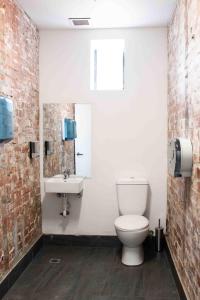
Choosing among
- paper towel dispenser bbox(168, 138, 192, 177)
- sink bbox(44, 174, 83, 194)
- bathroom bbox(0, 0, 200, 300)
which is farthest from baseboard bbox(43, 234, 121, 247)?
Result: paper towel dispenser bbox(168, 138, 192, 177)

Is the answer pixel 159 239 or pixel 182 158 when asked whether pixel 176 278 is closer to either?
pixel 159 239

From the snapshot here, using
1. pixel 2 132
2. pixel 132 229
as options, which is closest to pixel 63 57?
pixel 2 132

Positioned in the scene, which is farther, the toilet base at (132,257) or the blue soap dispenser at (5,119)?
the toilet base at (132,257)

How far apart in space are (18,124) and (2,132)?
70 centimetres

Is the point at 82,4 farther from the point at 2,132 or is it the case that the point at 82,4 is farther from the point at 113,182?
the point at 113,182

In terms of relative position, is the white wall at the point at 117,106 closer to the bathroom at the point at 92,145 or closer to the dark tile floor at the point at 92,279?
the bathroom at the point at 92,145

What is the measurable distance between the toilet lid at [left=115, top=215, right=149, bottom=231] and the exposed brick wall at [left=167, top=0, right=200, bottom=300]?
0.30m

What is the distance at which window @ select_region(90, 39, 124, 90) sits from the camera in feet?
11.8

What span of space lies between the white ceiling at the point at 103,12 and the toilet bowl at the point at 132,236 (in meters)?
2.05

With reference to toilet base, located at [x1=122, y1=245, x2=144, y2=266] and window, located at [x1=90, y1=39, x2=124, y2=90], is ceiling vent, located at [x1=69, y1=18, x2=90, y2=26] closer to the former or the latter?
window, located at [x1=90, y1=39, x2=124, y2=90]

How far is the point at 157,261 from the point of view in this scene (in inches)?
123

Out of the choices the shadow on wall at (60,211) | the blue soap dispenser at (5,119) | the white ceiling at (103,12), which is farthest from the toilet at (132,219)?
the white ceiling at (103,12)

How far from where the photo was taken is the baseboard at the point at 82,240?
3.53m

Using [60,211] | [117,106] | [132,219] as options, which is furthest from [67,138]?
[132,219]
